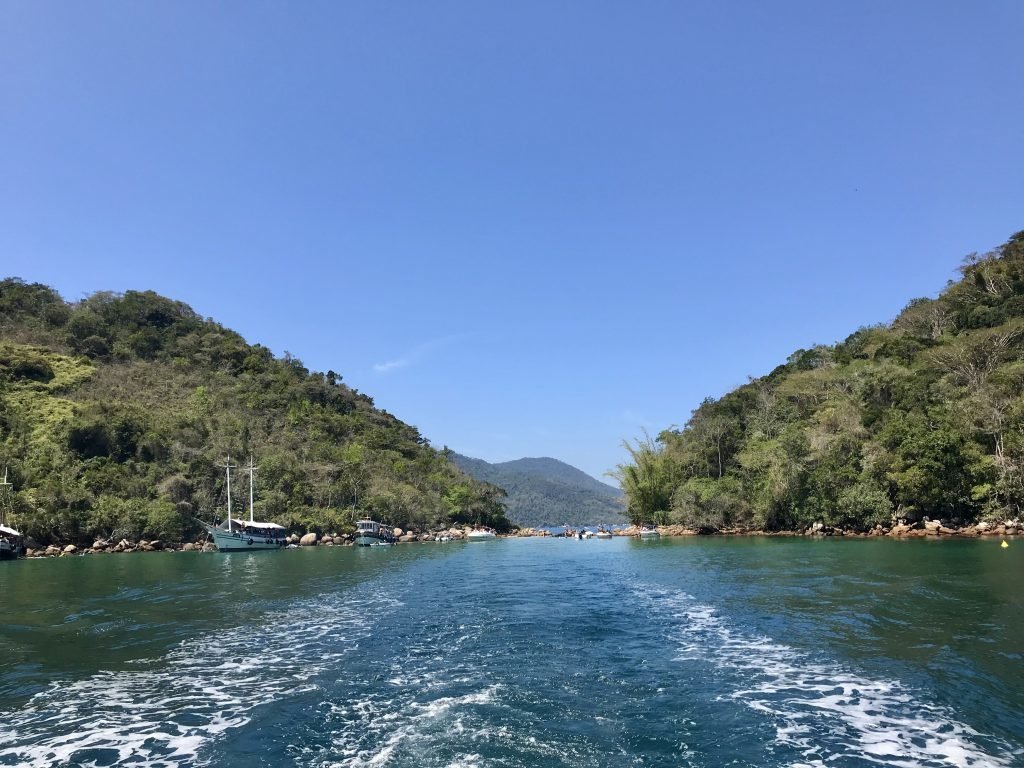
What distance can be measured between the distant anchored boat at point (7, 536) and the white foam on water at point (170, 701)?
45.0 metres

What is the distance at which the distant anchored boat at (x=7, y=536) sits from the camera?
46.5 metres

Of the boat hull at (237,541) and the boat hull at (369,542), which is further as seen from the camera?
the boat hull at (369,542)

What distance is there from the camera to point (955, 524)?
4500 centimetres

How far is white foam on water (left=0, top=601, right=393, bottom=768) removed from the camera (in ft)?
26.2

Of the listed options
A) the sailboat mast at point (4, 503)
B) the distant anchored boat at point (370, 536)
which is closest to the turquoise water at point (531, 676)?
the sailboat mast at point (4, 503)

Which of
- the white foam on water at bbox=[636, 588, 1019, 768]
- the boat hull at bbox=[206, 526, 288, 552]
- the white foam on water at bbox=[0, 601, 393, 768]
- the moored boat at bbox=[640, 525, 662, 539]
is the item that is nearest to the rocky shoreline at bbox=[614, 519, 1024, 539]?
the moored boat at bbox=[640, 525, 662, 539]

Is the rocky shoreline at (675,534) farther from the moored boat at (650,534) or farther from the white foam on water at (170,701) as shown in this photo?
the white foam on water at (170,701)

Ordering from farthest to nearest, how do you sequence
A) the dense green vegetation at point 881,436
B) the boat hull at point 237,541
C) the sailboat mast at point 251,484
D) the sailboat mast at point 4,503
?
the sailboat mast at point 251,484, the boat hull at point 237,541, the sailboat mast at point 4,503, the dense green vegetation at point 881,436

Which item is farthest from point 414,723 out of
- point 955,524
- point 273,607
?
point 955,524

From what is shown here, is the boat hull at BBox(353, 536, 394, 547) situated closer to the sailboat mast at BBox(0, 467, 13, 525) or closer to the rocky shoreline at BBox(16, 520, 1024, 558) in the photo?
the rocky shoreline at BBox(16, 520, 1024, 558)

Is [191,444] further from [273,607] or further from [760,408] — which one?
[760,408]

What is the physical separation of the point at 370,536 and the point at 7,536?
100ft

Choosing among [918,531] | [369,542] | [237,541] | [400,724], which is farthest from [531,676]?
[369,542]

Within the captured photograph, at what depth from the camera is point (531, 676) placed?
10953 mm
